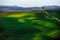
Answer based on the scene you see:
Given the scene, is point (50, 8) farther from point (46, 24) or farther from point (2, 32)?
point (2, 32)

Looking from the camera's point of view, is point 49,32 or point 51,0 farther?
point 51,0

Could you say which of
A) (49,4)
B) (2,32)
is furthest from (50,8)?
(2,32)

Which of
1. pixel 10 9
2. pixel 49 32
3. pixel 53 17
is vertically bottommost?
pixel 49 32

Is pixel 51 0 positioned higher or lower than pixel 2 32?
higher

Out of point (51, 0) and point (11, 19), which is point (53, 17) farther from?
point (11, 19)

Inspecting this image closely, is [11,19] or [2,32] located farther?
[11,19]

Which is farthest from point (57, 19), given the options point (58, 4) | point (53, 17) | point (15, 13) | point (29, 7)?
point (15, 13)
